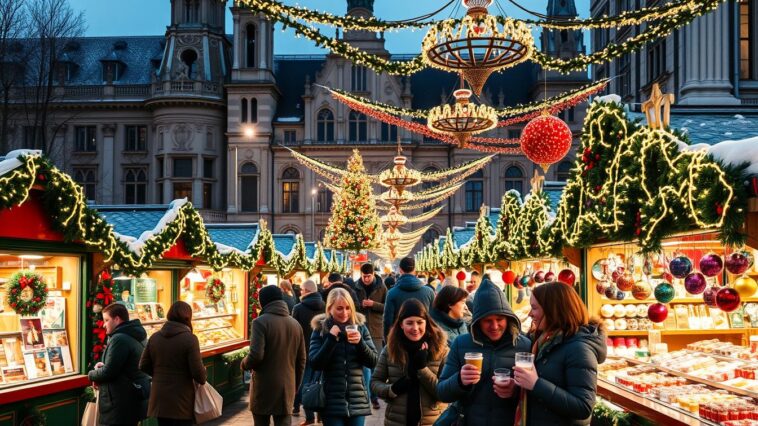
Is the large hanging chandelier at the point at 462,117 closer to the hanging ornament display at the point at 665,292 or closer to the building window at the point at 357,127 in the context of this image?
the hanging ornament display at the point at 665,292

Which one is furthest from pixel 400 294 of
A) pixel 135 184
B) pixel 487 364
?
pixel 135 184

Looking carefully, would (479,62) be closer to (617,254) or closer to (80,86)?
(617,254)

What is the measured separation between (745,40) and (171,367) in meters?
19.2

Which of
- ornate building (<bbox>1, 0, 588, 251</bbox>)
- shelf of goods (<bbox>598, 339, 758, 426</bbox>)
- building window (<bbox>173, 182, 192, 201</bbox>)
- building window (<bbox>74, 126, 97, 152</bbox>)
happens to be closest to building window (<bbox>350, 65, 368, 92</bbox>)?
ornate building (<bbox>1, 0, 588, 251</bbox>)

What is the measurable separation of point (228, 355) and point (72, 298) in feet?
13.5

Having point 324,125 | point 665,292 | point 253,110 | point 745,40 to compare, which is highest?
point 253,110

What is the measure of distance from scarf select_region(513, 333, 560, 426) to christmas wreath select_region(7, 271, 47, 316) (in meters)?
5.43

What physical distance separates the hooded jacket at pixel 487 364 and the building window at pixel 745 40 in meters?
19.5

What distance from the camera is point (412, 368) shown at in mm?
5297

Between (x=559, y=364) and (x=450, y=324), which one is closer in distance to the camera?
(x=559, y=364)

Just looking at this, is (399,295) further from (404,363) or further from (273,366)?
(404,363)

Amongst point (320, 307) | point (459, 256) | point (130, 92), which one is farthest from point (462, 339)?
point (130, 92)

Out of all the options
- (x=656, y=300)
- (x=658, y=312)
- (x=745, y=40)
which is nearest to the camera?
(x=658, y=312)

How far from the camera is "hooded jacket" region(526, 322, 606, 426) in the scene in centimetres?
361
